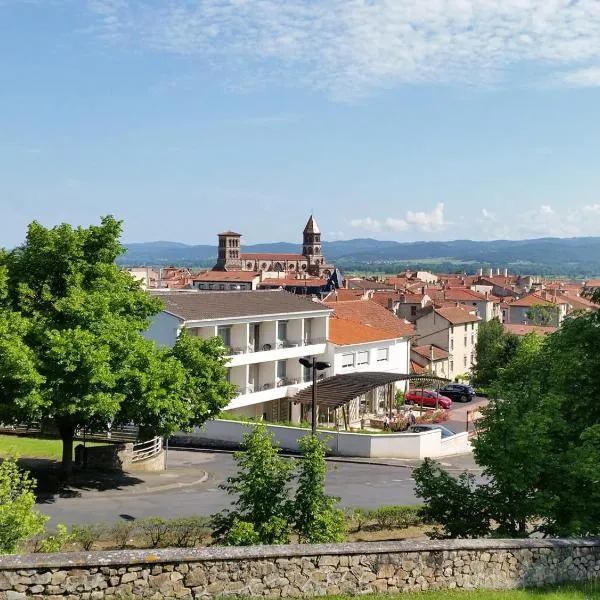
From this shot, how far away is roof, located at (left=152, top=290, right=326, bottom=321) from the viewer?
134 ft

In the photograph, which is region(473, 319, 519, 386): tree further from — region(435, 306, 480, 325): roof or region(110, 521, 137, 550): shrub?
region(110, 521, 137, 550): shrub

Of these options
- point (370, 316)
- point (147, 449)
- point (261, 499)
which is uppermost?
point (370, 316)

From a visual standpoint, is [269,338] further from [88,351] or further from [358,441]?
[88,351]

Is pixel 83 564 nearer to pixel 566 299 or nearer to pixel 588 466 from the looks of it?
pixel 588 466

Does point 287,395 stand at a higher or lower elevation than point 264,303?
lower

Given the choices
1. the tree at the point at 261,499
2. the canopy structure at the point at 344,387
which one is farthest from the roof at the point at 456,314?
the tree at the point at 261,499

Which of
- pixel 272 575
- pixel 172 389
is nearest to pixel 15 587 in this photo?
pixel 272 575

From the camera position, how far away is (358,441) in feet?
115

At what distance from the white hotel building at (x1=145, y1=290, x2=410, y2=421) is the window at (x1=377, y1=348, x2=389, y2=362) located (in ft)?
0.22

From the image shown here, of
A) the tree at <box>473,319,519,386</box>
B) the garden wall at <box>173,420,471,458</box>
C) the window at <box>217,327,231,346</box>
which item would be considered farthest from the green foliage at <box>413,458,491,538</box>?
the tree at <box>473,319,519,386</box>

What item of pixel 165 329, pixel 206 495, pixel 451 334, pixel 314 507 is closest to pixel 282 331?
pixel 165 329

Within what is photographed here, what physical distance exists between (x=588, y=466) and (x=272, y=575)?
630 centimetres

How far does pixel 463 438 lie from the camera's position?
126 feet

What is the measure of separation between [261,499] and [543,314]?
268ft
